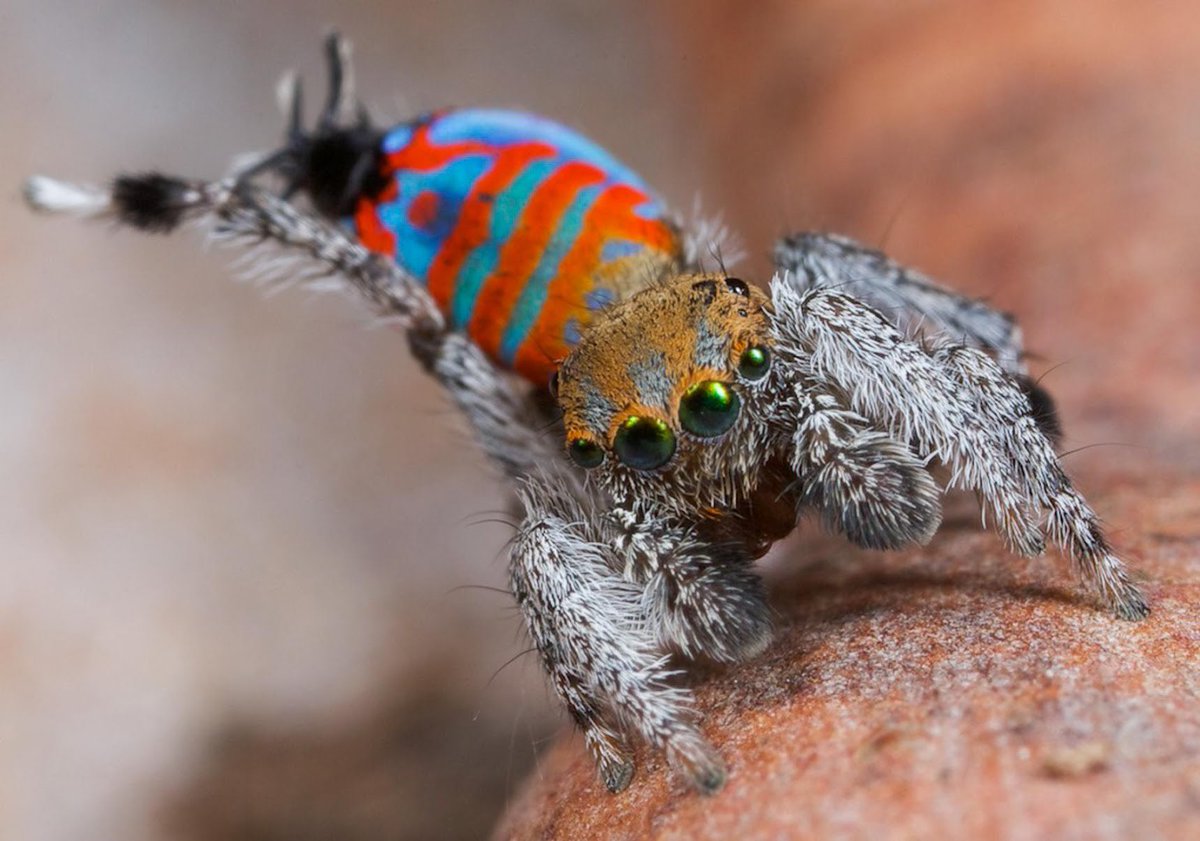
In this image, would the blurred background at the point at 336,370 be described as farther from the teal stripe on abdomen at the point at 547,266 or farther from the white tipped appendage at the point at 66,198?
the white tipped appendage at the point at 66,198

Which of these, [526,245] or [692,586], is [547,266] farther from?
[692,586]

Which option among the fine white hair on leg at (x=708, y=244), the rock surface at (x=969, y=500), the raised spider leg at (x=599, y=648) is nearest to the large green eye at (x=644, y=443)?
the raised spider leg at (x=599, y=648)

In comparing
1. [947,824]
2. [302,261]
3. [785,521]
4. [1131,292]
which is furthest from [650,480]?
[1131,292]

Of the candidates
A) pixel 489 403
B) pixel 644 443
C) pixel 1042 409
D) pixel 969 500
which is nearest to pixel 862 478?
pixel 644 443

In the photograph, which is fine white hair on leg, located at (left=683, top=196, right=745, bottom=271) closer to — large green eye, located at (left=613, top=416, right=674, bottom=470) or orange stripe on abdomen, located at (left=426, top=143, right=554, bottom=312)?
orange stripe on abdomen, located at (left=426, top=143, right=554, bottom=312)

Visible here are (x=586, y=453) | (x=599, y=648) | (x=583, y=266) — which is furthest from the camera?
(x=583, y=266)

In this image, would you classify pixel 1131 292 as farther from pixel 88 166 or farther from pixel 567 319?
pixel 88 166

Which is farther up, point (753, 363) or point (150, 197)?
point (753, 363)

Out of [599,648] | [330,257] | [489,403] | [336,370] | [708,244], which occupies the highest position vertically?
[708,244]
